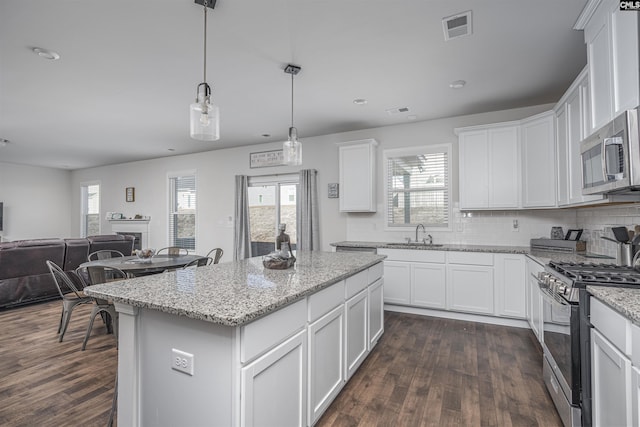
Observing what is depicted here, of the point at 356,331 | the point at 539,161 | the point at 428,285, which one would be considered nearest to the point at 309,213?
the point at 428,285

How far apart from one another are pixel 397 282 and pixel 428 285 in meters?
0.39

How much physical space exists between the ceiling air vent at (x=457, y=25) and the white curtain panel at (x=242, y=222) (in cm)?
448

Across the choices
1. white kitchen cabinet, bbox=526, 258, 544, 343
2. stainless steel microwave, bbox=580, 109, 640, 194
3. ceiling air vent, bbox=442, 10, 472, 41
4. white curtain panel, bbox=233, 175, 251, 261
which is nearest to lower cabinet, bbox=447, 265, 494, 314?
white kitchen cabinet, bbox=526, 258, 544, 343

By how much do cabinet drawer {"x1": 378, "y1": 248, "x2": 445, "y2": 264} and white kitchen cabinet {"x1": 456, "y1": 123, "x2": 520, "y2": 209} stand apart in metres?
0.76

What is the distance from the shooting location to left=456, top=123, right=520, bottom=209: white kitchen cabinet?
3840mm

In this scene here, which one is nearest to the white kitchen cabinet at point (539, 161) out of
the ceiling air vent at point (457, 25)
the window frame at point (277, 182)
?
the ceiling air vent at point (457, 25)

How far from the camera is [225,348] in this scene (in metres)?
1.30

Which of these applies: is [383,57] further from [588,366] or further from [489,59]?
[588,366]

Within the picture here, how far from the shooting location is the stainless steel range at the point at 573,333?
5.65ft

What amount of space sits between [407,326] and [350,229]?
6.24 ft

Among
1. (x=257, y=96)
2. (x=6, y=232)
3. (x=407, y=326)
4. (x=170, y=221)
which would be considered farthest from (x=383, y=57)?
(x=6, y=232)

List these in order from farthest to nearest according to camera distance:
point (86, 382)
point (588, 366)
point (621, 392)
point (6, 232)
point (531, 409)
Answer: point (6, 232), point (86, 382), point (531, 409), point (588, 366), point (621, 392)

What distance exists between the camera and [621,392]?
54.1 inches

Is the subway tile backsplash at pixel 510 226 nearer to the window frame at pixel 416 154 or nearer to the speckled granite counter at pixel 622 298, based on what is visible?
the window frame at pixel 416 154
